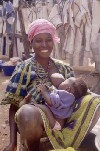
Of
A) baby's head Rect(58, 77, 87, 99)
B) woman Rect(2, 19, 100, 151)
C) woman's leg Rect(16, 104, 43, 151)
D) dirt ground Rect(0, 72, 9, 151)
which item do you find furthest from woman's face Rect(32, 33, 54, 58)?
dirt ground Rect(0, 72, 9, 151)

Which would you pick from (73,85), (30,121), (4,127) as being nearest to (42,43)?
(73,85)

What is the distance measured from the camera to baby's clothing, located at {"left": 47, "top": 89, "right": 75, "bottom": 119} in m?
2.86

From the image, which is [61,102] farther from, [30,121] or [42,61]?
[42,61]

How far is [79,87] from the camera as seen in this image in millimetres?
2918

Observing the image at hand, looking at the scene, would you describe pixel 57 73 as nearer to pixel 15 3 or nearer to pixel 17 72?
pixel 17 72

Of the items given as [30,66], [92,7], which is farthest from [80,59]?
[30,66]

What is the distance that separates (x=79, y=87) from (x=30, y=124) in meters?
0.50

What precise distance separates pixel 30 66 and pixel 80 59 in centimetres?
349

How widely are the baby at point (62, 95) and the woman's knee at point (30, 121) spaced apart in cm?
14

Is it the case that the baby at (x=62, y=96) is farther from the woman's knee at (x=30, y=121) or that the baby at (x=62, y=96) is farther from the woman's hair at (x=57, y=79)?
the woman's knee at (x=30, y=121)

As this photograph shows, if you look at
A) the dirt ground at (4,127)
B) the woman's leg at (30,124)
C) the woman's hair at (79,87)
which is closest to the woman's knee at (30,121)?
the woman's leg at (30,124)

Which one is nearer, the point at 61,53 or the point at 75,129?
the point at 75,129

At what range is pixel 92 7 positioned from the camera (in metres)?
5.62

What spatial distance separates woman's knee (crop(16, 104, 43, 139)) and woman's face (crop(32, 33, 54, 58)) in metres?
0.54
